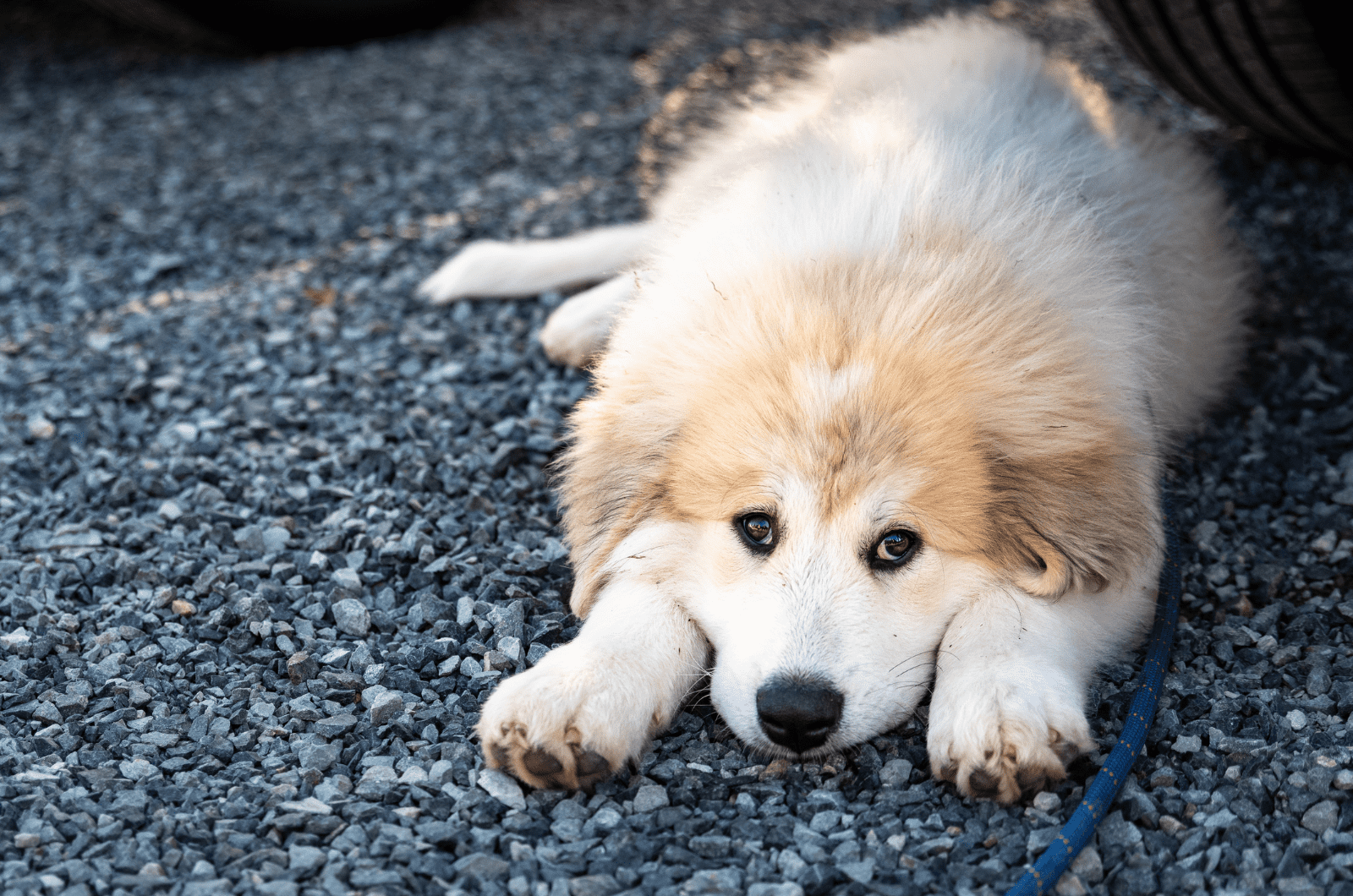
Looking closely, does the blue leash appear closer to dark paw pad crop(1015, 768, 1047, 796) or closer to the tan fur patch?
dark paw pad crop(1015, 768, 1047, 796)

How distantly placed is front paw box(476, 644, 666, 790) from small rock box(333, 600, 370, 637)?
51 centimetres

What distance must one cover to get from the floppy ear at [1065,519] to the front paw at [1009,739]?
0.75ft

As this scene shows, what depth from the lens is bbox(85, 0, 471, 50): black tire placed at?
5422 millimetres

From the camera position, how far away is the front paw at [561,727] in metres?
1.92

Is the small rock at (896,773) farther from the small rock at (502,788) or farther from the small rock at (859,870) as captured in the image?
the small rock at (502,788)

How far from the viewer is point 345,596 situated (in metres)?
2.47

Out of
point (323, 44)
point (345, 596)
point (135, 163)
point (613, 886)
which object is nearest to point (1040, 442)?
point (613, 886)

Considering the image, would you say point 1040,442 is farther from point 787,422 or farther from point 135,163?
point 135,163

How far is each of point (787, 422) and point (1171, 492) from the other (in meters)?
1.25

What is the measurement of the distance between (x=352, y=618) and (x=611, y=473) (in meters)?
0.66

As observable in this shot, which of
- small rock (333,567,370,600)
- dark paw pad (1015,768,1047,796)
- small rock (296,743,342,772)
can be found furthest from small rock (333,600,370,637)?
dark paw pad (1015,768,1047,796)

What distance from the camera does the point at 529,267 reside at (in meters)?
3.63

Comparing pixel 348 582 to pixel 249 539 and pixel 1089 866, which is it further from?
pixel 1089 866

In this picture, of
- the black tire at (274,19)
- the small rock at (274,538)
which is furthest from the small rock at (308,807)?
the black tire at (274,19)
